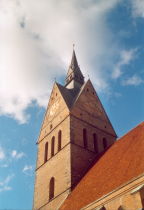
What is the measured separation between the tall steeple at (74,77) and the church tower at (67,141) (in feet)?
2.73

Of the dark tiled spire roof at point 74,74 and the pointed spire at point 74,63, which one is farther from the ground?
the pointed spire at point 74,63

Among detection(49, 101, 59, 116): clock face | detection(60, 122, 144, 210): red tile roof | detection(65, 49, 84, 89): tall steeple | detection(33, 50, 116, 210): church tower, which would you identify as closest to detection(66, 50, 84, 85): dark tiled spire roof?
detection(65, 49, 84, 89): tall steeple

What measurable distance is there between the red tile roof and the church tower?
5.31 ft

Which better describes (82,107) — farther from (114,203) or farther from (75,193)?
(114,203)

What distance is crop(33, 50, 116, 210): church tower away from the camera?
18.2 meters

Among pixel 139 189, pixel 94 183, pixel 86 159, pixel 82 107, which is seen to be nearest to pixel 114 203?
pixel 139 189

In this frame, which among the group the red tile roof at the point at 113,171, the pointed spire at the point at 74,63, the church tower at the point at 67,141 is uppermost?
the pointed spire at the point at 74,63

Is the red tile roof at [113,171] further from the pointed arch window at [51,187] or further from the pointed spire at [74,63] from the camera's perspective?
the pointed spire at [74,63]

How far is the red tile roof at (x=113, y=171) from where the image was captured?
41.9ft

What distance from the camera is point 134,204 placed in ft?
34.8

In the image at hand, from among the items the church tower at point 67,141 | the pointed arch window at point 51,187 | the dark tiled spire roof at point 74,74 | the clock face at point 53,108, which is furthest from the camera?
the dark tiled spire roof at point 74,74

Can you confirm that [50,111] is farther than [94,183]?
Yes

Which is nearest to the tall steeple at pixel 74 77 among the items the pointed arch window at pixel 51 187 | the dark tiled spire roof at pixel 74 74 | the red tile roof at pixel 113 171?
the dark tiled spire roof at pixel 74 74

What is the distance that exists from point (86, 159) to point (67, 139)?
1.86 meters
